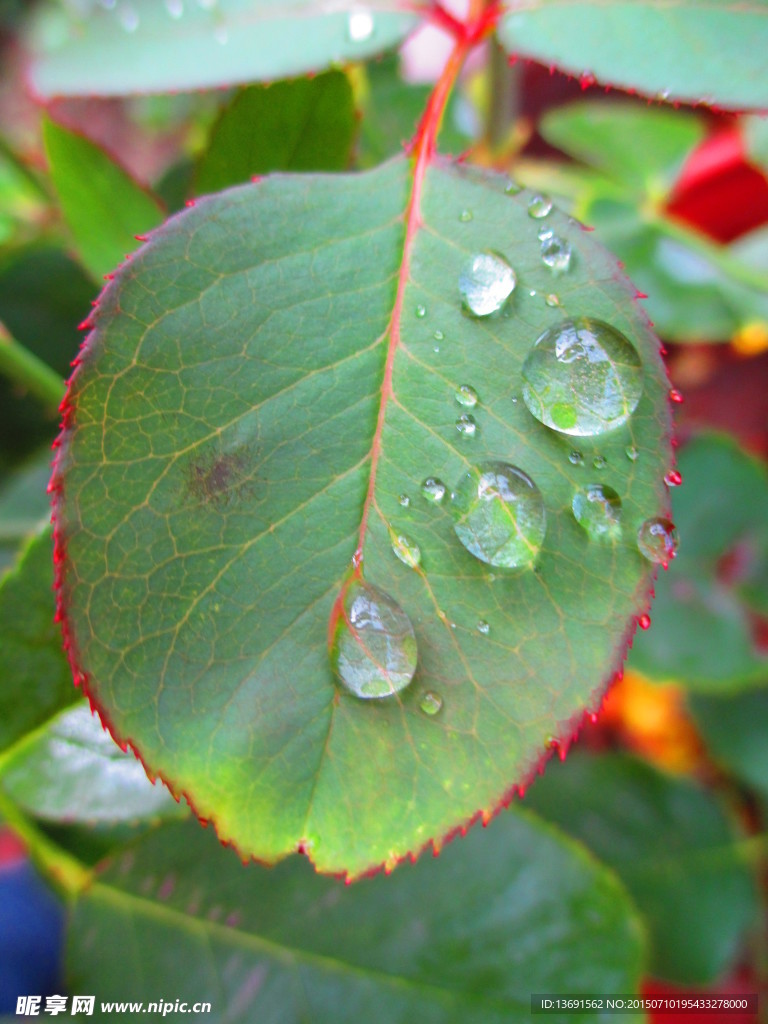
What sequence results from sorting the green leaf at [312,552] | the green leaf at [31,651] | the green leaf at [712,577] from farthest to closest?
the green leaf at [712,577], the green leaf at [31,651], the green leaf at [312,552]

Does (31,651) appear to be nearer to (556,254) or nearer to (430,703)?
(430,703)

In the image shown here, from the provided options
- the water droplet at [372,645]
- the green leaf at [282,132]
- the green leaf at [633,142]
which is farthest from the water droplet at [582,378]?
the green leaf at [633,142]

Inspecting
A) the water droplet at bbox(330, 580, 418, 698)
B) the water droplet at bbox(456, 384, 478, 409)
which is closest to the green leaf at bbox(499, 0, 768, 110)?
the water droplet at bbox(456, 384, 478, 409)

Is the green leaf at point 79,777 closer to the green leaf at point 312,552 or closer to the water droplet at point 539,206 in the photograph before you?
the green leaf at point 312,552

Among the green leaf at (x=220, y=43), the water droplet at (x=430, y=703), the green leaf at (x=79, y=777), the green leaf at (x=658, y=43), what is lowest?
the green leaf at (x=79, y=777)

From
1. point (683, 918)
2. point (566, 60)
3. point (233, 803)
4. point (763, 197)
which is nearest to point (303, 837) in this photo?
point (233, 803)
